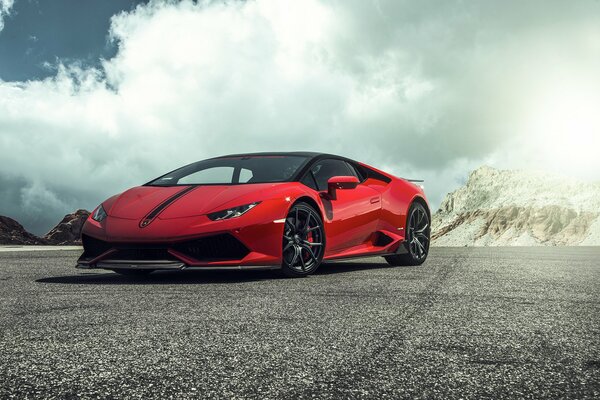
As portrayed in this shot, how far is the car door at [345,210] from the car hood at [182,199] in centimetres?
70

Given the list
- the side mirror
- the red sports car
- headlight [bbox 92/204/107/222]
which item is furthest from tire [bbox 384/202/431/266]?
headlight [bbox 92/204/107/222]

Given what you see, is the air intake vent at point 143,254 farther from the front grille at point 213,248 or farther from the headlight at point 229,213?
the headlight at point 229,213

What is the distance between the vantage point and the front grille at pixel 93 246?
567cm

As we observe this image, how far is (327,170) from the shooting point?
6855mm

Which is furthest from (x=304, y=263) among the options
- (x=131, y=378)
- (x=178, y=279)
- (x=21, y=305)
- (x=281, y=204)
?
(x=131, y=378)

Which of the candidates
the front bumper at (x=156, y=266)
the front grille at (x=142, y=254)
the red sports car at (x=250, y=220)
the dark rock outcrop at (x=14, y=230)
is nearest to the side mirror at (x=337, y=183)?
the red sports car at (x=250, y=220)

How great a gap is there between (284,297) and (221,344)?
1.60 metres

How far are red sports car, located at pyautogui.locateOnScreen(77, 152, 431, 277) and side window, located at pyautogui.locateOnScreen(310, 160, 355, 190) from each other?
0.01 m

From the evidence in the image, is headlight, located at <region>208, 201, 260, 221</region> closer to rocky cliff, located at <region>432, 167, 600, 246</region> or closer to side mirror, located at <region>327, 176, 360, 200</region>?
side mirror, located at <region>327, 176, 360, 200</region>

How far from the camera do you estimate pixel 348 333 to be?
3.11m

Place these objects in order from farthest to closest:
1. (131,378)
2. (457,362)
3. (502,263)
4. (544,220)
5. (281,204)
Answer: (544,220) < (502,263) < (281,204) < (457,362) < (131,378)

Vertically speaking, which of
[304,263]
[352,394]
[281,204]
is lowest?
[352,394]

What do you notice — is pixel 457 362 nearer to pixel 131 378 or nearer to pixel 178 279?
pixel 131 378

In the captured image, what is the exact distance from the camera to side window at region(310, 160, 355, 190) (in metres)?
6.56
